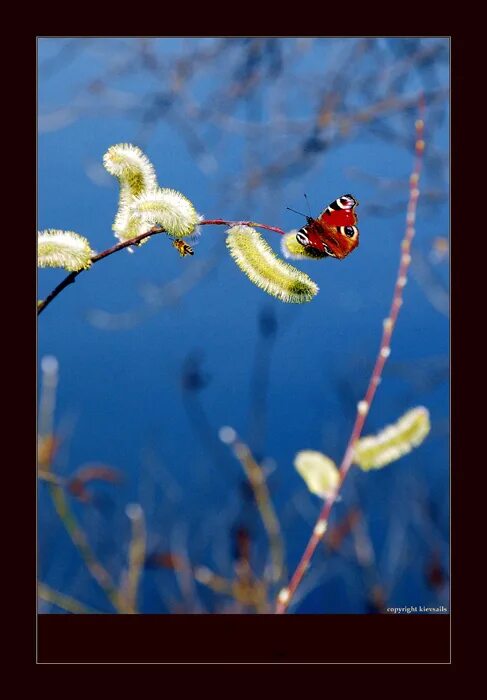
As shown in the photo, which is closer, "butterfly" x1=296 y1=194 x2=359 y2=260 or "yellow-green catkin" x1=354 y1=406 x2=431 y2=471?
"yellow-green catkin" x1=354 y1=406 x2=431 y2=471

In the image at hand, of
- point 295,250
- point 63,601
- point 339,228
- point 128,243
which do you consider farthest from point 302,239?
point 63,601

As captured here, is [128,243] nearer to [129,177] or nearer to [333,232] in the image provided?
[129,177]

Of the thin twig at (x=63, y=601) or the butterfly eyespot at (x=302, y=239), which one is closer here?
the butterfly eyespot at (x=302, y=239)

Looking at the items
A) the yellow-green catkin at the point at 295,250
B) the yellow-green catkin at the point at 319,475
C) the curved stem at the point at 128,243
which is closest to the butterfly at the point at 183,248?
the curved stem at the point at 128,243

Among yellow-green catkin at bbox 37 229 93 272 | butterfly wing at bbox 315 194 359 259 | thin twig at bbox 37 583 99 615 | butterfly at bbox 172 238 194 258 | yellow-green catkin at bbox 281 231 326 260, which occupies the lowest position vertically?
thin twig at bbox 37 583 99 615

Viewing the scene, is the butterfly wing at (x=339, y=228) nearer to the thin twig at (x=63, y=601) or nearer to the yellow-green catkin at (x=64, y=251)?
the yellow-green catkin at (x=64, y=251)

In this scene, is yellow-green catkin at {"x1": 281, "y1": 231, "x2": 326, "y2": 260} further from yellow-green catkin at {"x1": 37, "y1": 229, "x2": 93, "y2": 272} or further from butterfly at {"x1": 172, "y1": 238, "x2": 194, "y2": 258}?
yellow-green catkin at {"x1": 37, "y1": 229, "x2": 93, "y2": 272}

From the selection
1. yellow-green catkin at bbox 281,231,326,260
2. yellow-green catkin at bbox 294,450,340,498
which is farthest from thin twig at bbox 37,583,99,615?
yellow-green catkin at bbox 281,231,326,260
